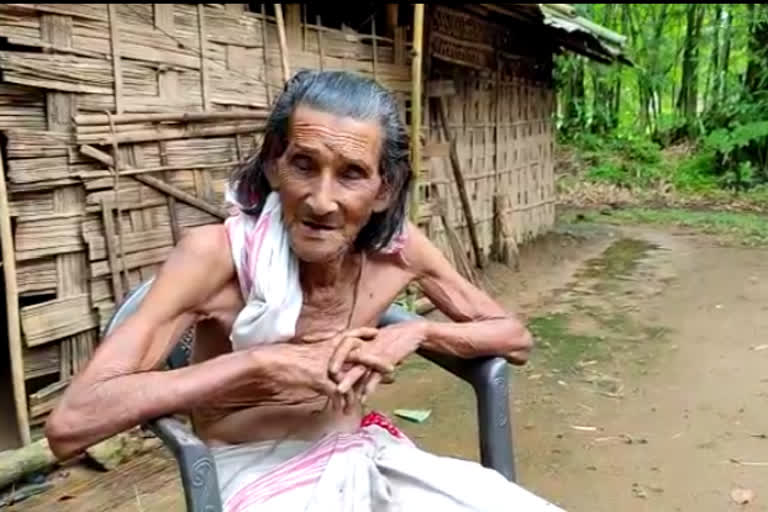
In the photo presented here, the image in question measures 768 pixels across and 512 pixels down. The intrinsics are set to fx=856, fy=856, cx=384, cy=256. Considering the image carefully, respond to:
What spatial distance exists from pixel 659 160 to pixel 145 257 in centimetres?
1259

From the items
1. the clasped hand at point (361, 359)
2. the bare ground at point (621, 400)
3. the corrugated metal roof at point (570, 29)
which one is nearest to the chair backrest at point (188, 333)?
the clasped hand at point (361, 359)

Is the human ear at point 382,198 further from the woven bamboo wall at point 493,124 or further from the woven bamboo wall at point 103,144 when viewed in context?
the woven bamboo wall at point 493,124

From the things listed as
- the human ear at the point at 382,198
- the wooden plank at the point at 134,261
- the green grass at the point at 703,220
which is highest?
the human ear at the point at 382,198

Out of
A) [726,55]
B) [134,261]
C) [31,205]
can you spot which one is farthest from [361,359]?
[726,55]

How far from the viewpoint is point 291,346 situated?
146 cm

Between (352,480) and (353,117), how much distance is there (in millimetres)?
626

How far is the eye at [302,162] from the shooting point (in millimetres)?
1476

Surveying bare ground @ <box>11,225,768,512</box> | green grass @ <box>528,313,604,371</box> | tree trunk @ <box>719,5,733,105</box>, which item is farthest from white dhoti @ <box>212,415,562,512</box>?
tree trunk @ <box>719,5,733,105</box>

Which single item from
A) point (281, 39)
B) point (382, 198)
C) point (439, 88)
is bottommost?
point (382, 198)

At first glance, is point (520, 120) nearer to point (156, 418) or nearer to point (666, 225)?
point (666, 225)

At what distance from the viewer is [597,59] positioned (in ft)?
31.5

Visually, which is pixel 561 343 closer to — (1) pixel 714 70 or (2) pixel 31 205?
(2) pixel 31 205

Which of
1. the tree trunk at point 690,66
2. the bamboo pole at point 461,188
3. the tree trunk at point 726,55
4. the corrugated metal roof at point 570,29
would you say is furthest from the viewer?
the tree trunk at point 690,66

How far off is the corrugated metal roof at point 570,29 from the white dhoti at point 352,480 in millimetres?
5769
